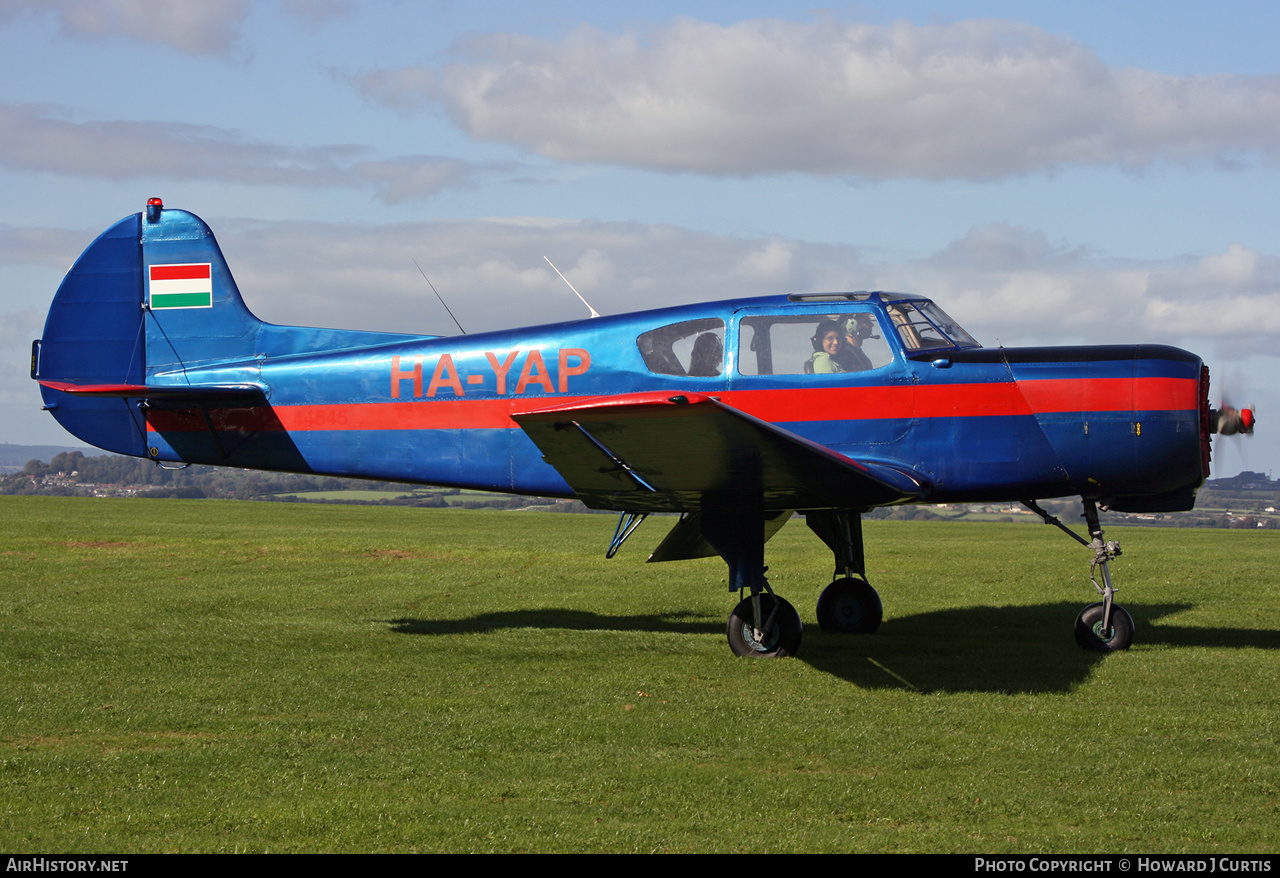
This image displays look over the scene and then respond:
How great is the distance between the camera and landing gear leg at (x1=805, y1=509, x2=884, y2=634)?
1073 cm

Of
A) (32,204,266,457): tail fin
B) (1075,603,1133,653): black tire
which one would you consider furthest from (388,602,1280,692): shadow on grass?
(32,204,266,457): tail fin

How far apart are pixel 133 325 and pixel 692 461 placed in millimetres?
6845

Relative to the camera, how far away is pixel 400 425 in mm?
10547

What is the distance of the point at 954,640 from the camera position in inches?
399

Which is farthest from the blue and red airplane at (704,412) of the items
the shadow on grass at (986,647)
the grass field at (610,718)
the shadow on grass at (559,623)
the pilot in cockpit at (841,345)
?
the grass field at (610,718)

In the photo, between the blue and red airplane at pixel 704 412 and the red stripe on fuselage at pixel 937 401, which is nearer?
the blue and red airplane at pixel 704 412

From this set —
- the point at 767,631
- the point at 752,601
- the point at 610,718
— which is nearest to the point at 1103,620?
the point at 767,631

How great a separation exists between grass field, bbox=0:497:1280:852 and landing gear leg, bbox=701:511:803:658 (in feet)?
0.92

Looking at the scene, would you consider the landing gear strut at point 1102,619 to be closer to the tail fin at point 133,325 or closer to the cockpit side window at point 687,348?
the cockpit side window at point 687,348

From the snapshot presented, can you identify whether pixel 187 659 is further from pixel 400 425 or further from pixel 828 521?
pixel 828 521

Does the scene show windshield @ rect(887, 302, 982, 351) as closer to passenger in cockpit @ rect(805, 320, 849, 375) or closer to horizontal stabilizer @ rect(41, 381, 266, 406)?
passenger in cockpit @ rect(805, 320, 849, 375)

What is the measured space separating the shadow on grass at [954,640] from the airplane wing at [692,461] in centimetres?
138

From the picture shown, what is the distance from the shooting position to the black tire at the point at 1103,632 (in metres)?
9.41

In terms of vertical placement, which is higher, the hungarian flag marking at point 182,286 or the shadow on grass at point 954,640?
the hungarian flag marking at point 182,286
